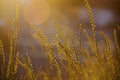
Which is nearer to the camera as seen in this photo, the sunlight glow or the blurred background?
the blurred background

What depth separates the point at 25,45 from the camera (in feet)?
29.5

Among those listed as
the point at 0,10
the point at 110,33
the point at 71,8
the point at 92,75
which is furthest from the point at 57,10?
the point at 92,75

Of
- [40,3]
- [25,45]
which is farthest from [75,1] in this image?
[25,45]

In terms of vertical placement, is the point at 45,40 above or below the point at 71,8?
above

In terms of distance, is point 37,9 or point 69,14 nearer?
point 37,9

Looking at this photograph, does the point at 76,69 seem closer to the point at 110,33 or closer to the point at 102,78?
the point at 102,78

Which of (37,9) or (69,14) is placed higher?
(37,9)

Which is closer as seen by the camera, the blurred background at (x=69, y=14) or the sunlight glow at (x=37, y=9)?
the blurred background at (x=69, y=14)

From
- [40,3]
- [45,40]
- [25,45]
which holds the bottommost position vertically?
[25,45]

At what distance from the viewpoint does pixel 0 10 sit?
841 cm

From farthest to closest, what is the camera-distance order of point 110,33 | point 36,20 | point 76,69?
point 36,20, point 110,33, point 76,69

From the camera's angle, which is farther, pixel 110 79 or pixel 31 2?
pixel 31 2

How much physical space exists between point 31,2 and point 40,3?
0.39m

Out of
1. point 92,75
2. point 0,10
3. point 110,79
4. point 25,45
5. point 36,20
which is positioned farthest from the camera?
point 36,20
